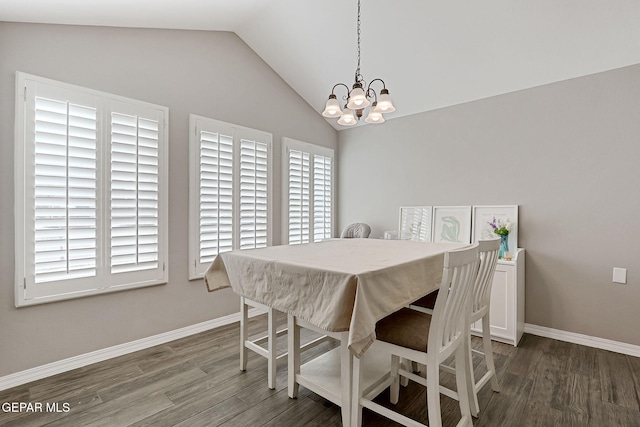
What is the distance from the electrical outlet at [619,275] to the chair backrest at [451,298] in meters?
2.08

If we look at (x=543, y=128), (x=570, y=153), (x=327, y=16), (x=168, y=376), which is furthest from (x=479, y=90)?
(x=168, y=376)

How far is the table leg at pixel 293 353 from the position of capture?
191cm

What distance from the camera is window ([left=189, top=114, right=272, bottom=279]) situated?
3.04 m

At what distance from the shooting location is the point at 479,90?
325 cm

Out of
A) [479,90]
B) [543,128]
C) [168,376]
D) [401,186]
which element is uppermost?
[479,90]

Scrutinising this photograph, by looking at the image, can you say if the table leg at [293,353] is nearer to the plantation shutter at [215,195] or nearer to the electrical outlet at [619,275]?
the plantation shutter at [215,195]

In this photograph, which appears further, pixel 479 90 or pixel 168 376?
pixel 479 90

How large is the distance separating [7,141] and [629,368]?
15.9ft

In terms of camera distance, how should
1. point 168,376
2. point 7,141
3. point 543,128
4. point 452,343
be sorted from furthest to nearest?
point 543,128 < point 168,376 < point 7,141 < point 452,343

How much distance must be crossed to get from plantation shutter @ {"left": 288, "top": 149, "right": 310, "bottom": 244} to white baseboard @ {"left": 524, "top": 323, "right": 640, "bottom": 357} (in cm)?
270

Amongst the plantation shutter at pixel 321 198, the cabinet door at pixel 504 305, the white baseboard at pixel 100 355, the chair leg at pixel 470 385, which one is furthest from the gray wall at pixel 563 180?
the white baseboard at pixel 100 355

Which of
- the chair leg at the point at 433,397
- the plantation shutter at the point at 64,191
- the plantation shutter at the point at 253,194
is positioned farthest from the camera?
the plantation shutter at the point at 253,194

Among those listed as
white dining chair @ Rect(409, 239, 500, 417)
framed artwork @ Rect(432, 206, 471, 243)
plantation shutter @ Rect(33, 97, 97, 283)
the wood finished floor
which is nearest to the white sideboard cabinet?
the wood finished floor

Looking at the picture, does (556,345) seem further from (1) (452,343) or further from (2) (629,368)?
(1) (452,343)
